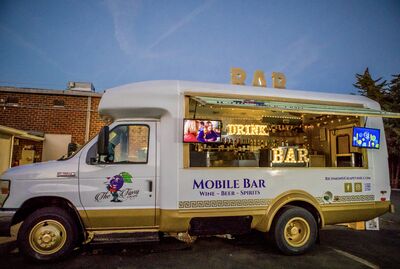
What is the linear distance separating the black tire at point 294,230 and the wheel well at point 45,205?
3464mm

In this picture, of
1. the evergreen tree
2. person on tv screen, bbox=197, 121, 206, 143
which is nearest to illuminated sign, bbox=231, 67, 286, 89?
person on tv screen, bbox=197, 121, 206, 143

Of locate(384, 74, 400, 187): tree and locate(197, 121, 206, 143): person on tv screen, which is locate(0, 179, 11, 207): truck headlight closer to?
locate(197, 121, 206, 143): person on tv screen

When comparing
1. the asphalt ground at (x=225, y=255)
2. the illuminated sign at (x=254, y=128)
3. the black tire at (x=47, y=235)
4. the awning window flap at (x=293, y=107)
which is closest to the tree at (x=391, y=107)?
the illuminated sign at (x=254, y=128)

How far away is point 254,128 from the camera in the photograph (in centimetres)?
827

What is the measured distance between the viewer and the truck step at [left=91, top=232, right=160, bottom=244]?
439 centimetres

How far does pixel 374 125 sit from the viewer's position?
18.2 ft

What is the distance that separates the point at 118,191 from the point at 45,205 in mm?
1259

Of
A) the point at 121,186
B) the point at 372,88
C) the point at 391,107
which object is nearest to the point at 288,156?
the point at 121,186

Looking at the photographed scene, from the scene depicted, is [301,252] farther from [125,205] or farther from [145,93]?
[145,93]

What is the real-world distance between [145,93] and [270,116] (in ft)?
14.2

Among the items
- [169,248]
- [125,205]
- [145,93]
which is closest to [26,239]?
[125,205]

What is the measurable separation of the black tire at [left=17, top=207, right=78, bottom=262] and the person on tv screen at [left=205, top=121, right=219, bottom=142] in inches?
105

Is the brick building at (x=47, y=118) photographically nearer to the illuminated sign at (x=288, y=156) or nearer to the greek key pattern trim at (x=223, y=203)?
the greek key pattern trim at (x=223, y=203)

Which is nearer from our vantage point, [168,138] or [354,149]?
[168,138]
